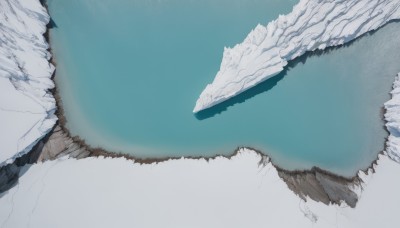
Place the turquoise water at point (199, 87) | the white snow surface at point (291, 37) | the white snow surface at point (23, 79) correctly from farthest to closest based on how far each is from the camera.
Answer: the turquoise water at point (199, 87) < the white snow surface at point (291, 37) < the white snow surface at point (23, 79)

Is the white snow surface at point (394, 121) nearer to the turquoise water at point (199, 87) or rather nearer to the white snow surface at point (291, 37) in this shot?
the turquoise water at point (199, 87)

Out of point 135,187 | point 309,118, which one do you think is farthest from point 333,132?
point 135,187

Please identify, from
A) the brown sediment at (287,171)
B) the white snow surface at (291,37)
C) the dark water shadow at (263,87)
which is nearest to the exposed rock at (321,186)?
the brown sediment at (287,171)

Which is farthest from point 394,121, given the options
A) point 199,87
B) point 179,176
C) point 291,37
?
point 179,176

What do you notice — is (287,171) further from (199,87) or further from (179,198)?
(199,87)

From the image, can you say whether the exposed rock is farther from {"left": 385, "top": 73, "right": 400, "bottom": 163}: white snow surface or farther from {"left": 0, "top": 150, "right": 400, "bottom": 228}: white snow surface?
{"left": 385, "top": 73, "right": 400, "bottom": 163}: white snow surface

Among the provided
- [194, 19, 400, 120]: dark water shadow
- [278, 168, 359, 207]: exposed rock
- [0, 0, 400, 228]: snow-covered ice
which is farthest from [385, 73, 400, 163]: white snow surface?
[194, 19, 400, 120]: dark water shadow

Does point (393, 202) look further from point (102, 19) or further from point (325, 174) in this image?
point (102, 19)
